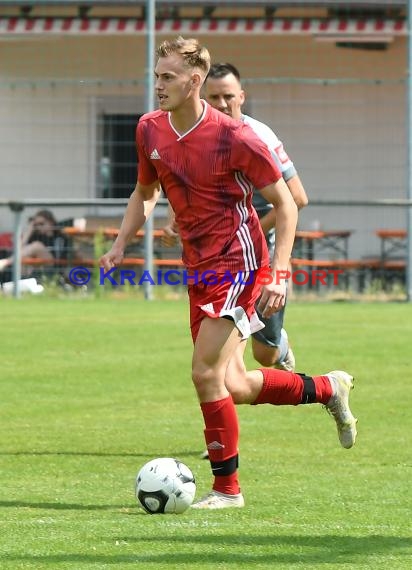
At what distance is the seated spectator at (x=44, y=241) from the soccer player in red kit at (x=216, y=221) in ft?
38.8

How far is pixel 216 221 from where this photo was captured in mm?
6656

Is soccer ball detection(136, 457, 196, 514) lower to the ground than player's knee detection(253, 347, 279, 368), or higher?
lower

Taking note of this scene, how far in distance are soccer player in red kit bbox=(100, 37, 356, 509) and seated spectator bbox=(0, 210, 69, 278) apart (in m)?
11.8

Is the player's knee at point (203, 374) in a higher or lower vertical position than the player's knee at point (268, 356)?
higher

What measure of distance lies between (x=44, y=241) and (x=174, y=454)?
10641mm

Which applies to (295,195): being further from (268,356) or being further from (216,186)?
(216,186)

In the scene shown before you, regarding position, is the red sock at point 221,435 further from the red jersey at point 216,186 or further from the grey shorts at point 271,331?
the grey shorts at point 271,331

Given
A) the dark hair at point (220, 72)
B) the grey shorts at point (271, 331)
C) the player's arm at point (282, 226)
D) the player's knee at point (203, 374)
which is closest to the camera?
the player's arm at point (282, 226)

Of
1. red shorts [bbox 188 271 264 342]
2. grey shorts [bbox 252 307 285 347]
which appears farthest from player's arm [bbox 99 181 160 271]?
grey shorts [bbox 252 307 285 347]

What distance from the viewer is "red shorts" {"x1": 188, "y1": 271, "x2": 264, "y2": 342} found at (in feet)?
21.7

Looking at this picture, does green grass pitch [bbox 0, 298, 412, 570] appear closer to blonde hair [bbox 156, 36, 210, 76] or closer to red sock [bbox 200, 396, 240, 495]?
red sock [bbox 200, 396, 240, 495]

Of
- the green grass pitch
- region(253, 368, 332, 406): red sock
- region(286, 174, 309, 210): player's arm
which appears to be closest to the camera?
the green grass pitch

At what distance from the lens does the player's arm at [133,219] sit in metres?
7.08

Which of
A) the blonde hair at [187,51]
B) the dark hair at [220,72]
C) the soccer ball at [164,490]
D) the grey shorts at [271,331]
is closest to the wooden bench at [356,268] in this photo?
the grey shorts at [271,331]
